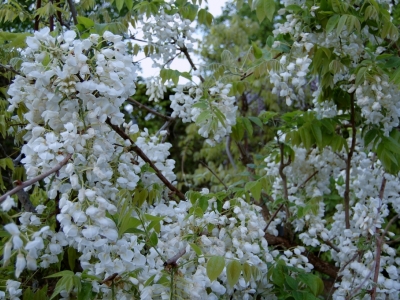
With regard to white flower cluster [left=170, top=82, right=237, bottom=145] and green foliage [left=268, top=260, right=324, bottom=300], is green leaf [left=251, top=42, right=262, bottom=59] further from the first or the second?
green foliage [left=268, top=260, right=324, bottom=300]

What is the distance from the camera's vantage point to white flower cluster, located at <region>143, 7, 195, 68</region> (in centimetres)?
342

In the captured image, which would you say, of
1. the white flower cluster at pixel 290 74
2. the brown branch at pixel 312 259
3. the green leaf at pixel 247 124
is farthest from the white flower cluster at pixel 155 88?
the brown branch at pixel 312 259

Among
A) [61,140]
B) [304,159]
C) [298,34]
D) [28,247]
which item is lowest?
[28,247]

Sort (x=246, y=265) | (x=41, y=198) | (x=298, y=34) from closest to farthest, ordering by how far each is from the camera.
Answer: (x=246, y=265)
(x=298, y=34)
(x=41, y=198)

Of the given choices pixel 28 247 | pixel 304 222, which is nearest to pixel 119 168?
pixel 28 247

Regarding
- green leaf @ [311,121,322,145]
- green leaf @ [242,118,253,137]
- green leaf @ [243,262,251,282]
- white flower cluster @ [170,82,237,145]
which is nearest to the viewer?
green leaf @ [243,262,251,282]

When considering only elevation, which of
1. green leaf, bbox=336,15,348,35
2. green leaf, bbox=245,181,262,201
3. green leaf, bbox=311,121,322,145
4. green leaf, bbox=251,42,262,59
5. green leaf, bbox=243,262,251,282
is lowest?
green leaf, bbox=243,262,251,282

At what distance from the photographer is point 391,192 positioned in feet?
11.7

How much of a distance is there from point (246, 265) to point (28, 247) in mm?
940

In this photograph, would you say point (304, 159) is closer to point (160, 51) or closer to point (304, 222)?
point (304, 222)

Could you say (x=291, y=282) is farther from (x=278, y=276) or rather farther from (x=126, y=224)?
(x=126, y=224)

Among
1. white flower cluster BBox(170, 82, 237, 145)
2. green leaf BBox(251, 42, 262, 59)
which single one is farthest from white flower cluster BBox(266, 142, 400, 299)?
green leaf BBox(251, 42, 262, 59)

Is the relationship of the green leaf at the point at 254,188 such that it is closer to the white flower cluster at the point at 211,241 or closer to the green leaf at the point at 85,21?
the white flower cluster at the point at 211,241

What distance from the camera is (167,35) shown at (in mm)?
3445
